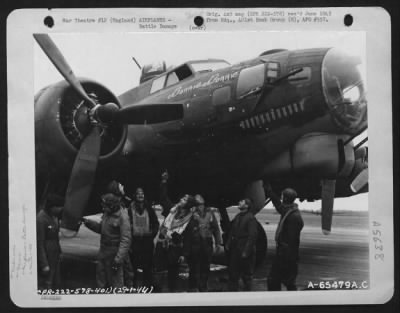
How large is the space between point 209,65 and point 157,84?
35cm

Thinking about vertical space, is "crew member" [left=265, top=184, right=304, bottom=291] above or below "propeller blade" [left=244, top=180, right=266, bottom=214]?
below

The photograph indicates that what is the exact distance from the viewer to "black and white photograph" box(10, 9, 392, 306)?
12.0 ft

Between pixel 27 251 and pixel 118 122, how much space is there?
0.97 metres

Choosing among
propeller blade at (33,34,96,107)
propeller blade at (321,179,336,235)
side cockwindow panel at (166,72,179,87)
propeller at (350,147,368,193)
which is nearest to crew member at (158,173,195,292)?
side cockwindow panel at (166,72,179,87)

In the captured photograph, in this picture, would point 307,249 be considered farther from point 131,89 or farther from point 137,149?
point 131,89

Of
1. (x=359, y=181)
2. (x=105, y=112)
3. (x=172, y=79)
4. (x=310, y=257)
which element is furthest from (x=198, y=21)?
(x=310, y=257)

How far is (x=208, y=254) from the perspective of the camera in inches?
146

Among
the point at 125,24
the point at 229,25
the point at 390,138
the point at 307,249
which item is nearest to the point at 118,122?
the point at 125,24

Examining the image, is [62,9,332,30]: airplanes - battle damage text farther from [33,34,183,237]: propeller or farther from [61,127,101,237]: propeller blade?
[61,127,101,237]: propeller blade

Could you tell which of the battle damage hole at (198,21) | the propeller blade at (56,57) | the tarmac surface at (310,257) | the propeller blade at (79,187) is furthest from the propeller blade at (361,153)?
the propeller blade at (56,57)

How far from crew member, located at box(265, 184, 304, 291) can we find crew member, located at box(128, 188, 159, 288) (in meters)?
0.74

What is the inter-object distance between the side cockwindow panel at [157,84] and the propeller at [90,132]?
126 millimetres

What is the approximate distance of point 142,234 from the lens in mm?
3684

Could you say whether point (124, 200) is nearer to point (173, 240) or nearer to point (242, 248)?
point (173, 240)
